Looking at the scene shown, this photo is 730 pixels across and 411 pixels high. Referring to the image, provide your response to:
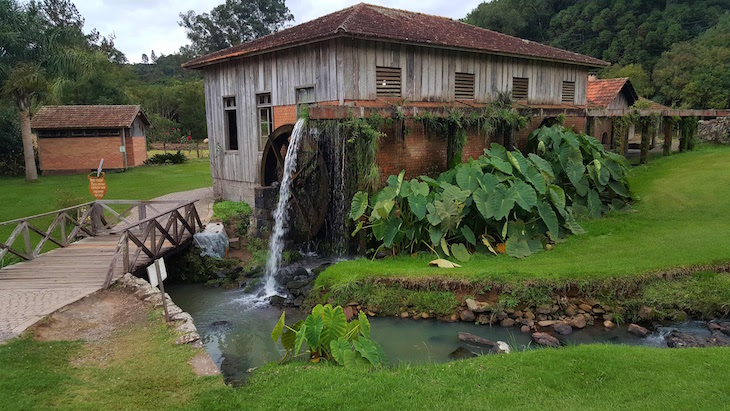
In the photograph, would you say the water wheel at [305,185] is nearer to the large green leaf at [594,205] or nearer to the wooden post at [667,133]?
the large green leaf at [594,205]

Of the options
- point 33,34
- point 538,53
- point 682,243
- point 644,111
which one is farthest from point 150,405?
point 33,34

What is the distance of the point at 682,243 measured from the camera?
8.91 meters

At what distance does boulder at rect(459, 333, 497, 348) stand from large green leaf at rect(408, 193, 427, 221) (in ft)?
8.87

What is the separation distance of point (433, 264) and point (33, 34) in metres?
20.4

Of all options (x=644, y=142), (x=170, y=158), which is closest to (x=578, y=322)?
(x=644, y=142)

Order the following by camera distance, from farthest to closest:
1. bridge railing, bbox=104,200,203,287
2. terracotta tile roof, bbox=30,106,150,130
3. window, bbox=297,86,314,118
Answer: terracotta tile roof, bbox=30,106,150,130 < window, bbox=297,86,314,118 < bridge railing, bbox=104,200,203,287

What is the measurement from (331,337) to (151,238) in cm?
496

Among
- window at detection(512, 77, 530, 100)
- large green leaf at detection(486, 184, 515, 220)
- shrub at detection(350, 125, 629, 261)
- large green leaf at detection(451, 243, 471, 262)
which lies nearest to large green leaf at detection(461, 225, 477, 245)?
shrub at detection(350, 125, 629, 261)

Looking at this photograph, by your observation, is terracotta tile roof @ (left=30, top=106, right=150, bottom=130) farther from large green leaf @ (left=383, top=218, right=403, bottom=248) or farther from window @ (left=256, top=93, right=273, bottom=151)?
large green leaf @ (left=383, top=218, right=403, bottom=248)

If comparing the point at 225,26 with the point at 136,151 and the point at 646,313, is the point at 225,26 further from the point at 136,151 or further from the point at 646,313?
the point at 646,313

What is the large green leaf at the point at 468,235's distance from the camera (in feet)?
31.0

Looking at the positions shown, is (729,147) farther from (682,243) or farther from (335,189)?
(335,189)

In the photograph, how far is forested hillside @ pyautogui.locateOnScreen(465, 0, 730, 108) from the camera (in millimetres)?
28531

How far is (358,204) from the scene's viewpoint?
9727 millimetres
